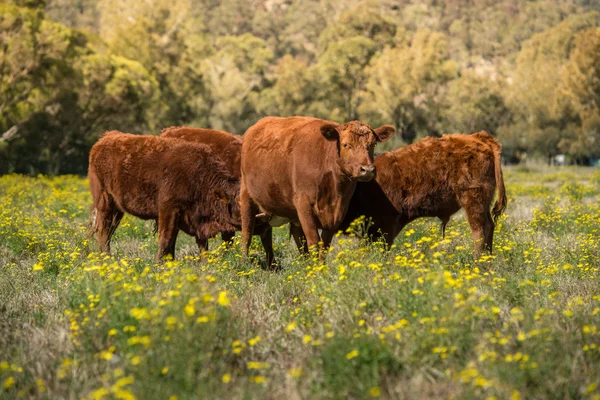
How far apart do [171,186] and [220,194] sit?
0.61 m

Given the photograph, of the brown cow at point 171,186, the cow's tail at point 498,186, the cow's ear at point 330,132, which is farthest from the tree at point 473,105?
the cow's ear at point 330,132

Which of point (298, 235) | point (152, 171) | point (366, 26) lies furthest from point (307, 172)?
point (366, 26)

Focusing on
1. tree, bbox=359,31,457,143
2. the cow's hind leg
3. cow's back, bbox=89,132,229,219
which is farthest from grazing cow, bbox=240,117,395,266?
tree, bbox=359,31,457,143

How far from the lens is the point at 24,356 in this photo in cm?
509

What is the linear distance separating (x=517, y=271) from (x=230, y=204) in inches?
137

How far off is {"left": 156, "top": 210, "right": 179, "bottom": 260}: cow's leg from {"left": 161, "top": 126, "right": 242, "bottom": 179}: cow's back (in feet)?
4.78

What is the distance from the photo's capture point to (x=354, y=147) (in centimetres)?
805

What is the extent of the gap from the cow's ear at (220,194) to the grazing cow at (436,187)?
1.48m

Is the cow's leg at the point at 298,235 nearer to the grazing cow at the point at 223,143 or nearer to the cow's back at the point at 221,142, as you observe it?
the grazing cow at the point at 223,143

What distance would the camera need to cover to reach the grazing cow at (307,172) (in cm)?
814

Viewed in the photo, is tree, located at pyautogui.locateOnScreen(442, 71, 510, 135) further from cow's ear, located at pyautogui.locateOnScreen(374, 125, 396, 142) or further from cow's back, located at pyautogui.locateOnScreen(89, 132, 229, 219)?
cow's ear, located at pyautogui.locateOnScreen(374, 125, 396, 142)

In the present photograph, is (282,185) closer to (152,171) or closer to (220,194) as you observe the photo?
(220,194)

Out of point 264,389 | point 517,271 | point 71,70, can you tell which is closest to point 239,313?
point 264,389

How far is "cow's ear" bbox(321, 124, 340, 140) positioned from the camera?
27.1ft
